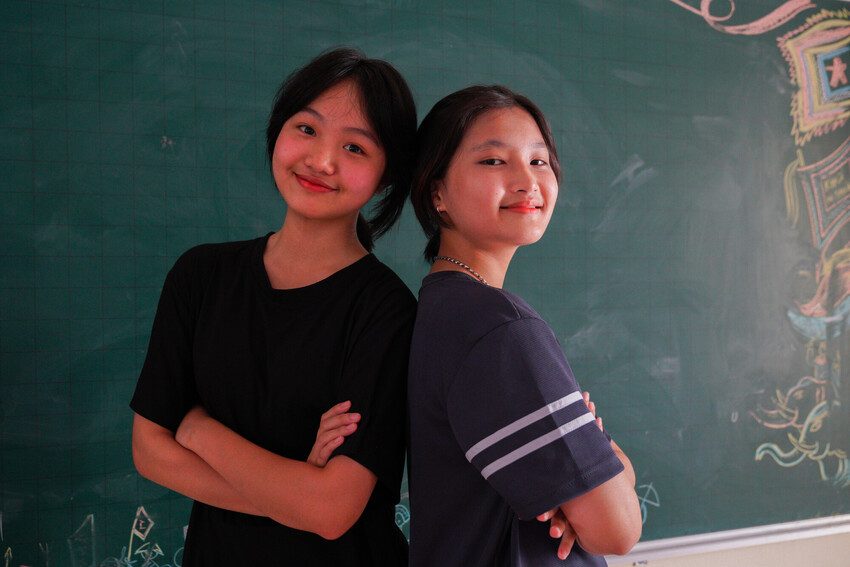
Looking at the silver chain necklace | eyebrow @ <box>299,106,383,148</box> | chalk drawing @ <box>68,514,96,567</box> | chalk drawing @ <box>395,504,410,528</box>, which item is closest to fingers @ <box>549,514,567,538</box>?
the silver chain necklace

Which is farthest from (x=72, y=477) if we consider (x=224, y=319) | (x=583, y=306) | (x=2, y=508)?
(x=583, y=306)

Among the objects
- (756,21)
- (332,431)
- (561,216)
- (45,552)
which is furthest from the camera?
(756,21)

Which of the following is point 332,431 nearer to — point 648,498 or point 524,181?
point 524,181

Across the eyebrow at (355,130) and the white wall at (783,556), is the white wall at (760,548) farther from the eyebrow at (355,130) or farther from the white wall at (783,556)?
the eyebrow at (355,130)

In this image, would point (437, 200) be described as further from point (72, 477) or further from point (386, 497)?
point (72, 477)

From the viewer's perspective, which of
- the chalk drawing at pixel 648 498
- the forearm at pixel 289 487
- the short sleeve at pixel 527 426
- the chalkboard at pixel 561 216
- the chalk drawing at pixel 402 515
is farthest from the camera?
the chalk drawing at pixel 648 498

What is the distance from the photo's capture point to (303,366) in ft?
3.48

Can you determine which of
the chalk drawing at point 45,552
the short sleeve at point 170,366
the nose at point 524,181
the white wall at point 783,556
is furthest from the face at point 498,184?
the white wall at point 783,556

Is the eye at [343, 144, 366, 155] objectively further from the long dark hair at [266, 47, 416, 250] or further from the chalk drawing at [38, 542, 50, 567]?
the chalk drawing at [38, 542, 50, 567]

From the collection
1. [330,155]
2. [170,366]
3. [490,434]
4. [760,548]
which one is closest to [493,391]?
[490,434]

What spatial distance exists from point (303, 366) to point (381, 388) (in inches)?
4.6

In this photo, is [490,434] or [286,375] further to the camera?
[286,375]

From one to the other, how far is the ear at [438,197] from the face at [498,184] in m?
0.01

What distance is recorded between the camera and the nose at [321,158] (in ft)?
3.45
